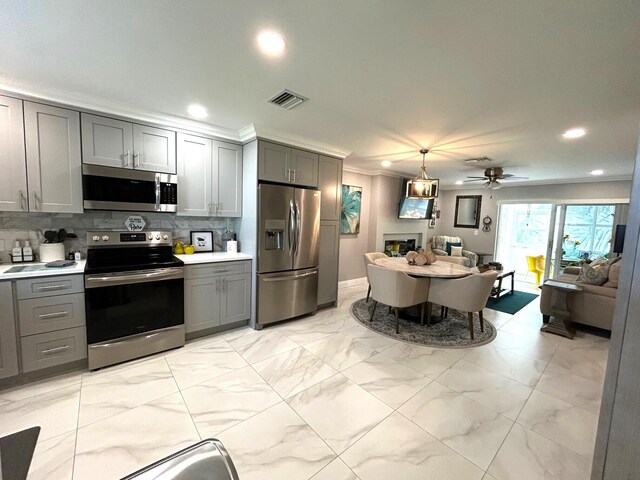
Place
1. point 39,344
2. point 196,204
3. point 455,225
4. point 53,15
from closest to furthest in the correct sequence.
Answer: point 53,15, point 39,344, point 196,204, point 455,225

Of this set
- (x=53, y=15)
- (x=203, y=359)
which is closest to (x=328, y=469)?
(x=203, y=359)

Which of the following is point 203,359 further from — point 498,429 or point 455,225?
point 455,225

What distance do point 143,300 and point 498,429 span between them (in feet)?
10.5

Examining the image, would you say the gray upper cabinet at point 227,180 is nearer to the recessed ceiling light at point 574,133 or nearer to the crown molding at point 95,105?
the crown molding at point 95,105

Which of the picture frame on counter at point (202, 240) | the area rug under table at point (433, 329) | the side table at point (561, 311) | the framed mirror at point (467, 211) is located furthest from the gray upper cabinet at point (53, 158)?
the framed mirror at point (467, 211)

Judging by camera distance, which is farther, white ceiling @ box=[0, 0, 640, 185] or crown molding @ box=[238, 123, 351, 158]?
crown molding @ box=[238, 123, 351, 158]

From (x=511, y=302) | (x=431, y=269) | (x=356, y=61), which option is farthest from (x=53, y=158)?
(x=511, y=302)

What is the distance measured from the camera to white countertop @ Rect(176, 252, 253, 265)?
117 inches

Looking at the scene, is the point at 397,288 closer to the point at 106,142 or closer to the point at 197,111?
the point at 197,111

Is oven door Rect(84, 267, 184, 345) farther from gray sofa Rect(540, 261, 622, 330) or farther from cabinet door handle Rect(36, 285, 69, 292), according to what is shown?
gray sofa Rect(540, 261, 622, 330)

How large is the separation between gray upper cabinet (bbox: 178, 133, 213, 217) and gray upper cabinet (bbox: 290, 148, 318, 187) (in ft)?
3.41

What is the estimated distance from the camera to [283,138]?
3295 millimetres

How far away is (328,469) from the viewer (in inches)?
61.7

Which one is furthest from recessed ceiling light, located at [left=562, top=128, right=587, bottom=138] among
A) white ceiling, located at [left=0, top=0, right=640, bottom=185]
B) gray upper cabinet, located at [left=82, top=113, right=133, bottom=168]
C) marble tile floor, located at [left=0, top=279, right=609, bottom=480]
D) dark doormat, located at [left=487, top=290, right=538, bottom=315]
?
gray upper cabinet, located at [left=82, top=113, right=133, bottom=168]
